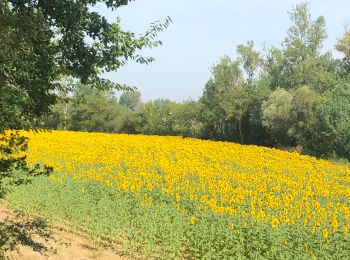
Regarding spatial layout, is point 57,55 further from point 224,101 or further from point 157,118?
point 157,118

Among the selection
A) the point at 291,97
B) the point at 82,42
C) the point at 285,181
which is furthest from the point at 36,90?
the point at 291,97

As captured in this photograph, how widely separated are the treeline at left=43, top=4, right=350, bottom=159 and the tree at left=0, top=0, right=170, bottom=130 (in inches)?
1007

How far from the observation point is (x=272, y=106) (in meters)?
37.6

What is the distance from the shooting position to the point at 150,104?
179ft

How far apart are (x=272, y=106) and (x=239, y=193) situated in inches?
1075

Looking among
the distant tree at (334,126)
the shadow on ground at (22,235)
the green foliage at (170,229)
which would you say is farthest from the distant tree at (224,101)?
the shadow on ground at (22,235)

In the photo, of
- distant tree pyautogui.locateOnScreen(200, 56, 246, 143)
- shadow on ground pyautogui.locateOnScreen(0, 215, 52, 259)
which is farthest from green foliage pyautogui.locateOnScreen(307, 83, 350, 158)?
shadow on ground pyautogui.locateOnScreen(0, 215, 52, 259)

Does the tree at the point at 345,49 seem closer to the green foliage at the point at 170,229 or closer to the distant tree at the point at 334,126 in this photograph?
the distant tree at the point at 334,126

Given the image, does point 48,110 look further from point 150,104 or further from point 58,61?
point 150,104

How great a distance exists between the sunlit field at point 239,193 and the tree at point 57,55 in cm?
296

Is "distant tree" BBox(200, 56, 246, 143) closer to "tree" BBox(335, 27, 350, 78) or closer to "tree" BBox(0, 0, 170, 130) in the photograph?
"tree" BBox(335, 27, 350, 78)

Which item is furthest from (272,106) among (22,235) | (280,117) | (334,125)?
(22,235)

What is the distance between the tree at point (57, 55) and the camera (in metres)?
4.06

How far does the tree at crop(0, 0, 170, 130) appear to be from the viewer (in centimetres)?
406
